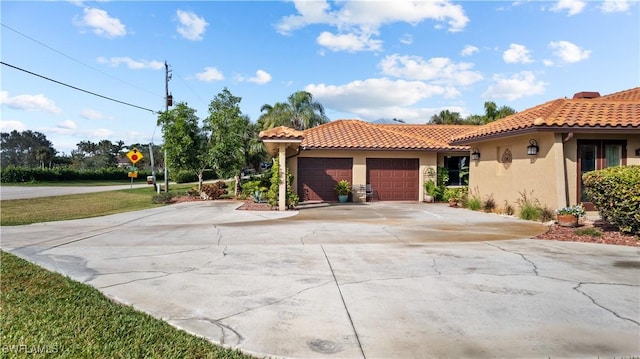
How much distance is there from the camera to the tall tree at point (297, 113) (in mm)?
34000

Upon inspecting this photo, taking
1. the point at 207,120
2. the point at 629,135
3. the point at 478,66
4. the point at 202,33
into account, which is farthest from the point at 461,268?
the point at 207,120

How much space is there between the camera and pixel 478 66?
19.5 metres

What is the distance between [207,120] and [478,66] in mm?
15007

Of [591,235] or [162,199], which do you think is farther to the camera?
[162,199]

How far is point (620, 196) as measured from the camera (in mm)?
8758

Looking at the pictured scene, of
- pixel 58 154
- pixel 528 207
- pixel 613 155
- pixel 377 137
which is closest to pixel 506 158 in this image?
pixel 528 207

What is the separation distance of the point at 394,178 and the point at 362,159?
196 centimetres

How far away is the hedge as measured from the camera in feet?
132

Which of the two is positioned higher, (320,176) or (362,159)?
(362,159)

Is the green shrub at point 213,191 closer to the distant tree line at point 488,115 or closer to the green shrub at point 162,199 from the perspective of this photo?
the green shrub at point 162,199

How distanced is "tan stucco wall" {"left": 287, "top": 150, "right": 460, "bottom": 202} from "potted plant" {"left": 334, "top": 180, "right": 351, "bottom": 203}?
1.58ft

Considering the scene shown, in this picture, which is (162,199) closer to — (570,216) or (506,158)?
(506,158)

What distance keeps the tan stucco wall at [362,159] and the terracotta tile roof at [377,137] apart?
0.44 meters

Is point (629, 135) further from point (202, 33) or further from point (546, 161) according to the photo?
point (202, 33)
